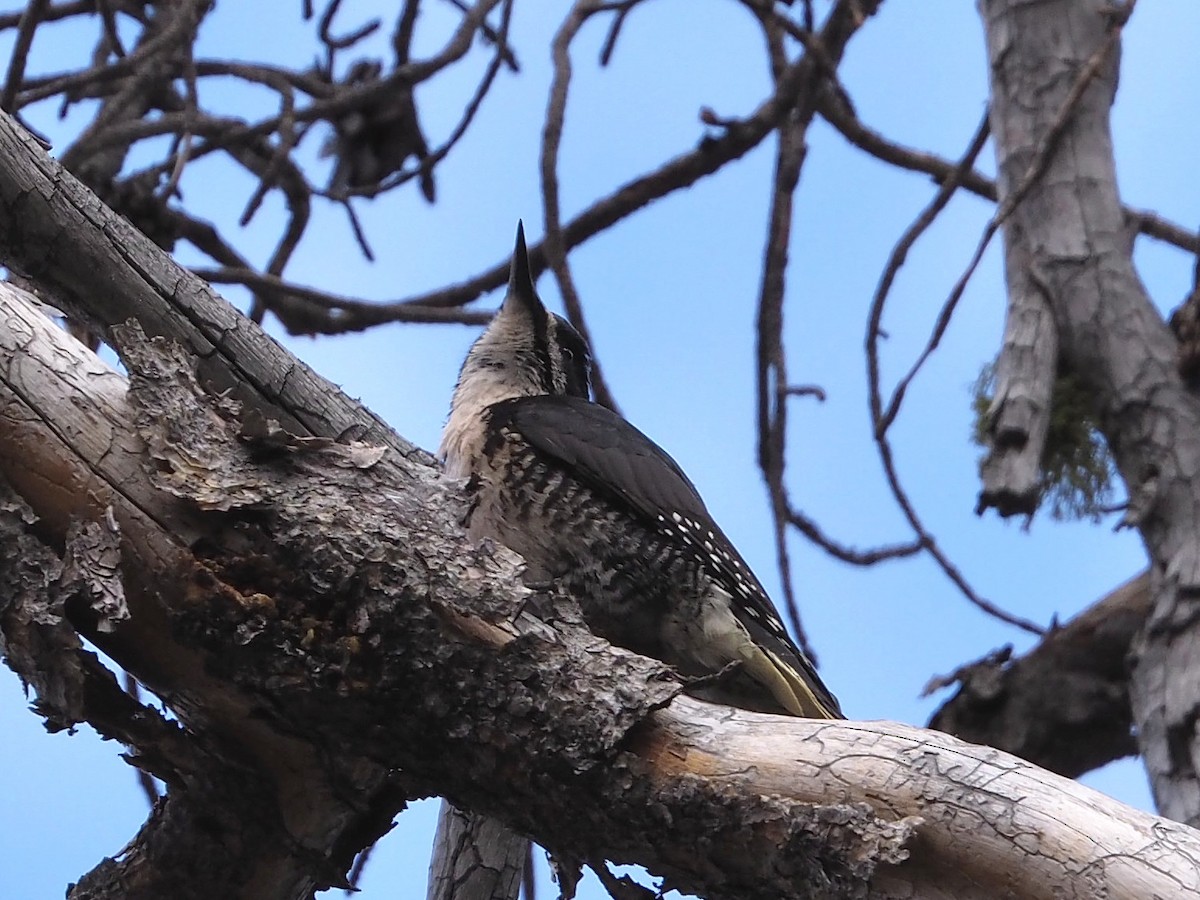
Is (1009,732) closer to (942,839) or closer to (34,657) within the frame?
(942,839)

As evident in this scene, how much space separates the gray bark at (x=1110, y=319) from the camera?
142 inches

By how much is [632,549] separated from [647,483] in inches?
7.2

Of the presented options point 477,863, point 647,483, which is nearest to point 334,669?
point 477,863

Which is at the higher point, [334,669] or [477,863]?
[477,863]

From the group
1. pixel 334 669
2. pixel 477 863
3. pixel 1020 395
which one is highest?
pixel 1020 395

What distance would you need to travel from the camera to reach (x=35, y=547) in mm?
2184

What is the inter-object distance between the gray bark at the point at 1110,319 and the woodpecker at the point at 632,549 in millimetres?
924

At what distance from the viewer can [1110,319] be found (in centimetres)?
416

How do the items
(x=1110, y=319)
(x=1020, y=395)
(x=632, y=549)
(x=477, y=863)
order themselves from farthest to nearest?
1. (x=1110, y=319)
2. (x=1020, y=395)
3. (x=632, y=549)
4. (x=477, y=863)

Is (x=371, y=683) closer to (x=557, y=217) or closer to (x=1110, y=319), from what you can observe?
(x=557, y=217)

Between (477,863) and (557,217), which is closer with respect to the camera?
(477,863)

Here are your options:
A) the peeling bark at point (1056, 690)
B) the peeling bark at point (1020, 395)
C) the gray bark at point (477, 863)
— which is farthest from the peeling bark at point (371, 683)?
the peeling bark at point (1056, 690)

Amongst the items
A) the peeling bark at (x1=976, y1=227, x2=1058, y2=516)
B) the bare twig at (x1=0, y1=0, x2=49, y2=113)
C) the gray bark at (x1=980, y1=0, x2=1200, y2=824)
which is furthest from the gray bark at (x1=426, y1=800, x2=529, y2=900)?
the bare twig at (x1=0, y1=0, x2=49, y2=113)

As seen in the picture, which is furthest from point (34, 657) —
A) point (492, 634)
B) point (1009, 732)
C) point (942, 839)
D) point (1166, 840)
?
point (1009, 732)
